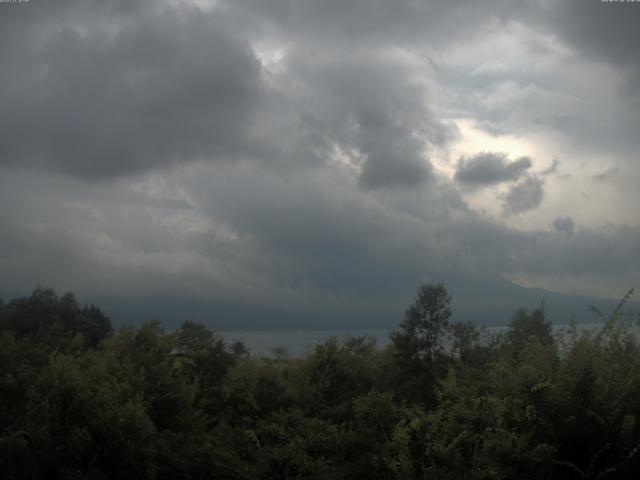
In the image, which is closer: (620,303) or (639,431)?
(639,431)

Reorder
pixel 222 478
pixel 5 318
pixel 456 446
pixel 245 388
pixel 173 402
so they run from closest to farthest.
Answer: pixel 456 446, pixel 222 478, pixel 173 402, pixel 245 388, pixel 5 318

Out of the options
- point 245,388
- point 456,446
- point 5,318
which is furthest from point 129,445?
point 5,318

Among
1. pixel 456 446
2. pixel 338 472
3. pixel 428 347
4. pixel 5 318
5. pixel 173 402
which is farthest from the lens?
pixel 5 318

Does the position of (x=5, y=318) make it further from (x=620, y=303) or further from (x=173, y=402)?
(x=620, y=303)

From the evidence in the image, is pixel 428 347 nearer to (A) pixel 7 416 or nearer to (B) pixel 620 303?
(B) pixel 620 303

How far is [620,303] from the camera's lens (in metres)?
12.7

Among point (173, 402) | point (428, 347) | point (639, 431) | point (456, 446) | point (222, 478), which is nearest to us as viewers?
point (639, 431)

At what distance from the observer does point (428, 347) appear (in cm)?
3456

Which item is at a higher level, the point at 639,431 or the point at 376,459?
the point at 639,431

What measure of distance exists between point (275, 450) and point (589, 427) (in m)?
6.78

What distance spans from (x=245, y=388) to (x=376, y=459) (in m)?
9.53

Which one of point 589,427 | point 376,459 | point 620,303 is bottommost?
point 376,459

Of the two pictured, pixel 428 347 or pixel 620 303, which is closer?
pixel 620 303

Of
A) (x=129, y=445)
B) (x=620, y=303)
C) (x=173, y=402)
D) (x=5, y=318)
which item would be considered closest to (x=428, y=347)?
(x=173, y=402)
